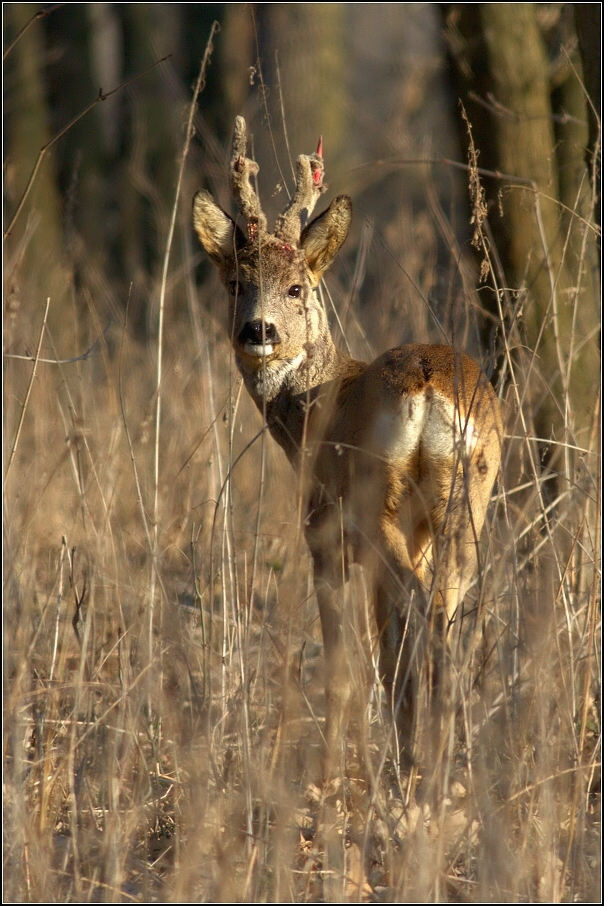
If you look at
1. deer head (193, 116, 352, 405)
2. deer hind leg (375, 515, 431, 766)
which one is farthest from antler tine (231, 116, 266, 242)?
deer hind leg (375, 515, 431, 766)

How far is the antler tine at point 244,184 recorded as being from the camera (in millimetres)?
4121

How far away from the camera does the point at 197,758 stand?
9.68 ft

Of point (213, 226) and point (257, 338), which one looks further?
point (213, 226)

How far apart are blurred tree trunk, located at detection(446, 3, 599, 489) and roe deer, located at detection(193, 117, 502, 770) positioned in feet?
2.93

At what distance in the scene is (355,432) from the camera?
3809mm

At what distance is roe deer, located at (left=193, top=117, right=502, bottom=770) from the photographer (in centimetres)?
348

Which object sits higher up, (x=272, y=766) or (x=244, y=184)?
(x=244, y=184)

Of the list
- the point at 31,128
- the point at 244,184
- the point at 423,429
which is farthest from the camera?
the point at 31,128

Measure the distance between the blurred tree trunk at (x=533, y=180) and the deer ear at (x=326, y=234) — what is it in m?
0.84

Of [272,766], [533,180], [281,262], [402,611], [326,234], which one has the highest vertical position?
[533,180]

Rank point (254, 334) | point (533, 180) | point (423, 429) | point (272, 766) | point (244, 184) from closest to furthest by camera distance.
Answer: point (272, 766) < point (423, 429) < point (254, 334) < point (244, 184) < point (533, 180)

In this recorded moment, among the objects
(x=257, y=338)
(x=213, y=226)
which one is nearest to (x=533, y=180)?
(x=213, y=226)

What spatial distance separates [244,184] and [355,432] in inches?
44.9

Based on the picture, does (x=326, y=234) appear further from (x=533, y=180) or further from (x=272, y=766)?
(x=272, y=766)
